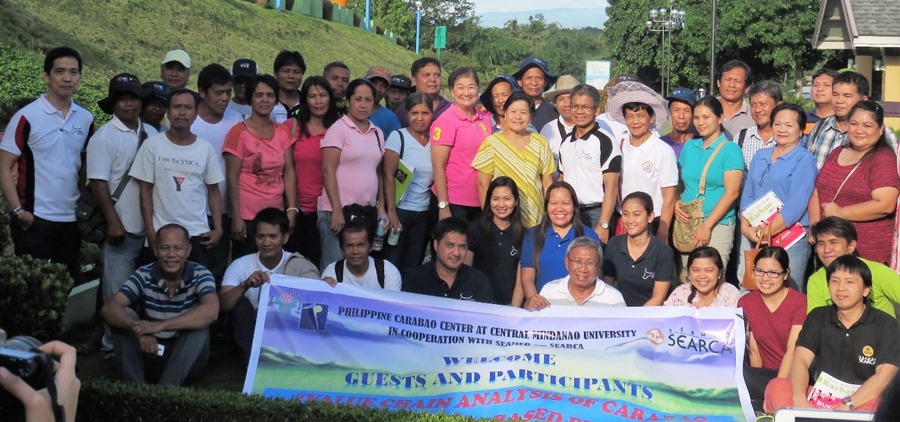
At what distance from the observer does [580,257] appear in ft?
22.1

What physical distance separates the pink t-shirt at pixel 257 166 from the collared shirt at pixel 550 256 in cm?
197

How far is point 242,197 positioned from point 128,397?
229cm

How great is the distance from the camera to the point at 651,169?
7891mm

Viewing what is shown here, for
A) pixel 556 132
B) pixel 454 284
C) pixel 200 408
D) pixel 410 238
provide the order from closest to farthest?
1. pixel 200 408
2. pixel 454 284
3. pixel 410 238
4. pixel 556 132

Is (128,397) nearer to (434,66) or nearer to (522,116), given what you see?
(522,116)

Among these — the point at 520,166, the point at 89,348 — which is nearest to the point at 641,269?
the point at 520,166

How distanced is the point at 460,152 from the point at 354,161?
0.85m

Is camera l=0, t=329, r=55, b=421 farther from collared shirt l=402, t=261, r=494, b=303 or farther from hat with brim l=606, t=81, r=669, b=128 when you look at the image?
hat with brim l=606, t=81, r=669, b=128

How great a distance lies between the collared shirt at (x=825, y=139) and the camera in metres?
7.78

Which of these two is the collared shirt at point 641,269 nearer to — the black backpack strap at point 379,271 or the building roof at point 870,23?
the black backpack strap at point 379,271

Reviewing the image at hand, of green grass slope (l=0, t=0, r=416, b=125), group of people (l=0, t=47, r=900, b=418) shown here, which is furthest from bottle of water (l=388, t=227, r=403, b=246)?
green grass slope (l=0, t=0, r=416, b=125)

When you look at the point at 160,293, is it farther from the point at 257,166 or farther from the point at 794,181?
the point at 794,181

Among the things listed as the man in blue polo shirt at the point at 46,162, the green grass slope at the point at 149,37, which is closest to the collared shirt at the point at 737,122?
the man in blue polo shirt at the point at 46,162

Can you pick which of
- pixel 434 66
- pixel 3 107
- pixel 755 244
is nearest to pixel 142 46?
pixel 3 107
